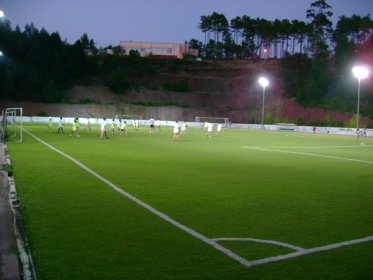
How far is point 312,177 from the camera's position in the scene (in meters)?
14.9

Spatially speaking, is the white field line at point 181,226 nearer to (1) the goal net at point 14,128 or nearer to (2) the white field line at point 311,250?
(2) the white field line at point 311,250

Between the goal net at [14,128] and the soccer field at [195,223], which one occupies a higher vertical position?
the goal net at [14,128]

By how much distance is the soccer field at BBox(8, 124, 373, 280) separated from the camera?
574cm

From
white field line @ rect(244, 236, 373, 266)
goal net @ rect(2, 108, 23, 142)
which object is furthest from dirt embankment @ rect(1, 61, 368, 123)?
white field line @ rect(244, 236, 373, 266)

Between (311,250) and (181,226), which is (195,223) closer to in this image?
(181,226)

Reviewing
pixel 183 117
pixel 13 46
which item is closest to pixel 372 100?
pixel 183 117

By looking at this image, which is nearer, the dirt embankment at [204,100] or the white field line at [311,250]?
the white field line at [311,250]

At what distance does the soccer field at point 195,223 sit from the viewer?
18.8 ft

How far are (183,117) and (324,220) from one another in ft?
309

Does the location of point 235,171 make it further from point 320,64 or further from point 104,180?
point 320,64

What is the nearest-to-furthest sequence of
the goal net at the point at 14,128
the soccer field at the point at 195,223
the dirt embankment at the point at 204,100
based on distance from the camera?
the soccer field at the point at 195,223 < the goal net at the point at 14,128 < the dirt embankment at the point at 204,100

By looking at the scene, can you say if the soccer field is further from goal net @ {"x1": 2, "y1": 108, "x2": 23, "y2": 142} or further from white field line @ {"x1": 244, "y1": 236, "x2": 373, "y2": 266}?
goal net @ {"x1": 2, "y1": 108, "x2": 23, "y2": 142}

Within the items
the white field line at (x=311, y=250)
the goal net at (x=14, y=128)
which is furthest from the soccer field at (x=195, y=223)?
the goal net at (x=14, y=128)

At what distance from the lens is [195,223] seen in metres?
8.06
